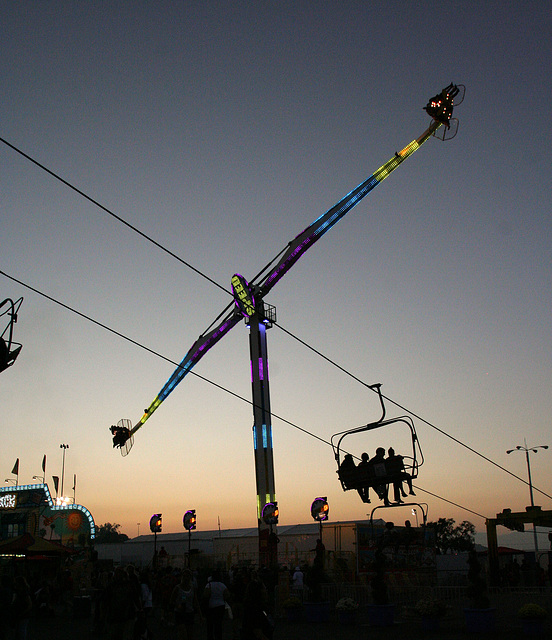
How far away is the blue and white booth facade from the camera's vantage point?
4966 centimetres

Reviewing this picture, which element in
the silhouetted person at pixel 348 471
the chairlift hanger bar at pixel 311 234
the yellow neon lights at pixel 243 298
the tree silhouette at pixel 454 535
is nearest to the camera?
the silhouetted person at pixel 348 471

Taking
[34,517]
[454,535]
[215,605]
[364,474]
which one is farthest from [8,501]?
[454,535]

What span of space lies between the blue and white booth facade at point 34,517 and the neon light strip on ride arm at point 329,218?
27.6 metres

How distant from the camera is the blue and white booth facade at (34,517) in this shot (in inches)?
1955

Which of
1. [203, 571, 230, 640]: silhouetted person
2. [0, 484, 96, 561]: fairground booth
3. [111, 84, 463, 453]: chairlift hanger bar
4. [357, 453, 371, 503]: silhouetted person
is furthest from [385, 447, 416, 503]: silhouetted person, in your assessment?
[0, 484, 96, 561]: fairground booth

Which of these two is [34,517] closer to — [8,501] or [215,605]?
[8,501]

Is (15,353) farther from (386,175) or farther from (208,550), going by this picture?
(208,550)

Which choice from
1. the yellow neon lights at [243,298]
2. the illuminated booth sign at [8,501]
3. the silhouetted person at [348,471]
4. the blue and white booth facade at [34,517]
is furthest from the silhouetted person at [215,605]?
the illuminated booth sign at [8,501]

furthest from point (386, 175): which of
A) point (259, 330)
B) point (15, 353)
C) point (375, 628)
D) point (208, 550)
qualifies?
point (208, 550)

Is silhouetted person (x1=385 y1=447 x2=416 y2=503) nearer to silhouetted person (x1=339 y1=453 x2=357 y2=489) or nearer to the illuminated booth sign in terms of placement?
silhouetted person (x1=339 y1=453 x2=357 y2=489)

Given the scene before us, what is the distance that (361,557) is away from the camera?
2519 centimetres

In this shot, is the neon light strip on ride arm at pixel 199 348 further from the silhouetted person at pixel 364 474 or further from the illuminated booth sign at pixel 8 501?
the silhouetted person at pixel 364 474

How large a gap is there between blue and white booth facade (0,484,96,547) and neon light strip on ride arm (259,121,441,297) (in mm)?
27612

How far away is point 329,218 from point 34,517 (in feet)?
113
